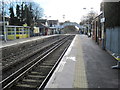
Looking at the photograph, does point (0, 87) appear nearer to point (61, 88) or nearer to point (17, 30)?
point (61, 88)

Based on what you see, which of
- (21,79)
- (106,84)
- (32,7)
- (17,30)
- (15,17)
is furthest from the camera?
(32,7)

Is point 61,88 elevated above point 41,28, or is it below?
below

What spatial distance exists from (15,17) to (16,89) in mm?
39547

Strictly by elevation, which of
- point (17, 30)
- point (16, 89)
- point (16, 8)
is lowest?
point (16, 89)

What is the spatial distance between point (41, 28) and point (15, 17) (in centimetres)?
1244

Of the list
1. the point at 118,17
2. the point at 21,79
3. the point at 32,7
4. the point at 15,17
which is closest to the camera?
the point at 21,79

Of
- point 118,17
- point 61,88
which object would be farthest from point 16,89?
point 118,17

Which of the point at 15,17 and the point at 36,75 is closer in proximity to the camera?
the point at 36,75

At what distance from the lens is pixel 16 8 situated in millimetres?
44219

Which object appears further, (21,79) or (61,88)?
(21,79)

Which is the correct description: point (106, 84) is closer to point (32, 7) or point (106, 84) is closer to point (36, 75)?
point (36, 75)

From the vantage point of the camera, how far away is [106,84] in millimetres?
5934

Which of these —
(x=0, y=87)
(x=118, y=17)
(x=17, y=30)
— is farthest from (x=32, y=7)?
(x=0, y=87)

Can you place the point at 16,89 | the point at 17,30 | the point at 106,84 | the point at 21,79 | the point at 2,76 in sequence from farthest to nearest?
the point at 17,30, the point at 2,76, the point at 21,79, the point at 16,89, the point at 106,84
